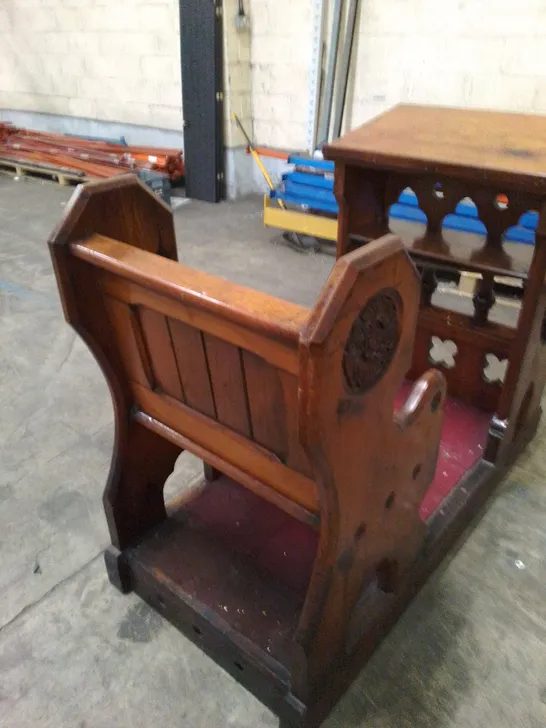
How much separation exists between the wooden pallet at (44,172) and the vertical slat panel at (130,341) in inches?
141

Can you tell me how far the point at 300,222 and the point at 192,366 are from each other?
8.18 ft

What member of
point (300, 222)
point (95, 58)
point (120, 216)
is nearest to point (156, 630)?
point (120, 216)

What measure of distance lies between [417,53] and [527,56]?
59 centimetres

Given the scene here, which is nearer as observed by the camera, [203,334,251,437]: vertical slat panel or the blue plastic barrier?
[203,334,251,437]: vertical slat panel

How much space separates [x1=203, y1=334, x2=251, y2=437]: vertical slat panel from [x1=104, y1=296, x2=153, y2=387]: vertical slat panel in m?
0.17

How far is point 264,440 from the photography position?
2.99ft

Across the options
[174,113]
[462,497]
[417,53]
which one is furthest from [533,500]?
[174,113]

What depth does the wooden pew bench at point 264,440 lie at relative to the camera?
73cm

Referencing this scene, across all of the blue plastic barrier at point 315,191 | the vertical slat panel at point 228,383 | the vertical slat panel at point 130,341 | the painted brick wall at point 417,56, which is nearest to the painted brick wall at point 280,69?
the painted brick wall at point 417,56

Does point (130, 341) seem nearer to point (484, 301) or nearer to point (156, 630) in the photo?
point (156, 630)

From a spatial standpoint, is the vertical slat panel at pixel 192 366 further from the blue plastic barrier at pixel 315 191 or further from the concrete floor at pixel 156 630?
the blue plastic barrier at pixel 315 191

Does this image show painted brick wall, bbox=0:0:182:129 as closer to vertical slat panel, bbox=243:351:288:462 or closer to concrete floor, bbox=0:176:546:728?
concrete floor, bbox=0:176:546:728

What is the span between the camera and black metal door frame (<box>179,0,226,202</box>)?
366 centimetres

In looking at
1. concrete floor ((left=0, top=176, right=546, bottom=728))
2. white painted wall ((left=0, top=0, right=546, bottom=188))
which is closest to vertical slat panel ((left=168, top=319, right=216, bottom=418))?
concrete floor ((left=0, top=176, right=546, bottom=728))
